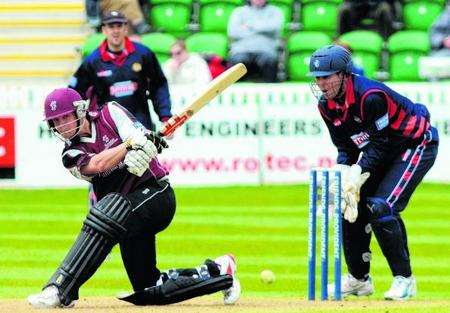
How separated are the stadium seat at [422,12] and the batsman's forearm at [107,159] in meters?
12.5

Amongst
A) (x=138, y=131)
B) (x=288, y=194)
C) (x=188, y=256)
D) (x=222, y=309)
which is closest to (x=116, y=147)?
(x=138, y=131)

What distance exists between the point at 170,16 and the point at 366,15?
2858 millimetres

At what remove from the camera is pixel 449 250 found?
1305 cm

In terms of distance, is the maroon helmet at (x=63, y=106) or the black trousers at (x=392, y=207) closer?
the maroon helmet at (x=63, y=106)

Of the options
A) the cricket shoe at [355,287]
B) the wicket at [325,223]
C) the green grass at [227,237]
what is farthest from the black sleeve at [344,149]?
the green grass at [227,237]

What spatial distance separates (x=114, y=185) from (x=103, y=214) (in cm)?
34

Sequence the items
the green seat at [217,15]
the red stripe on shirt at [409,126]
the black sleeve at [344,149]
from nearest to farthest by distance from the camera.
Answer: the red stripe on shirt at [409,126] → the black sleeve at [344,149] → the green seat at [217,15]

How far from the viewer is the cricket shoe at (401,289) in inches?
374

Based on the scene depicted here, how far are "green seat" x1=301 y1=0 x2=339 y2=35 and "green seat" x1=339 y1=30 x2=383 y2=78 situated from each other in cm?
78

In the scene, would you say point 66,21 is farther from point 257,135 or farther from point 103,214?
point 103,214

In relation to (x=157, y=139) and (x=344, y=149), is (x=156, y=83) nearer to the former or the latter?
(x=344, y=149)

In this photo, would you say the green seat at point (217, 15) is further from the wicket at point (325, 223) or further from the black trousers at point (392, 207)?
the wicket at point (325, 223)

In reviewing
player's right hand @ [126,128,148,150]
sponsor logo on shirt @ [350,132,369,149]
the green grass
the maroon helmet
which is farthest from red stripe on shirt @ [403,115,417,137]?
the maroon helmet

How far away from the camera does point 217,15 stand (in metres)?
20.8
